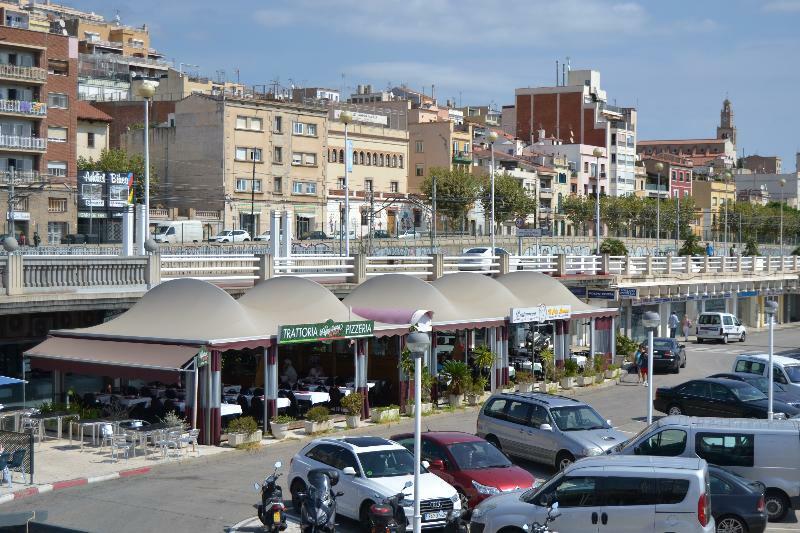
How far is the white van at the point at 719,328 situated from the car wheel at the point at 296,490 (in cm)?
3887

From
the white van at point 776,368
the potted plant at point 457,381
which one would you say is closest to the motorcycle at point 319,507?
the potted plant at point 457,381

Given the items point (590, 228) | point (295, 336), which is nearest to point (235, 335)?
point (295, 336)

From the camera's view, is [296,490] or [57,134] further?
[57,134]

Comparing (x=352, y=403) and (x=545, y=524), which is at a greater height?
(x=545, y=524)

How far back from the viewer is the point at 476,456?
2022cm

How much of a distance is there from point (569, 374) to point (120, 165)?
55876 mm

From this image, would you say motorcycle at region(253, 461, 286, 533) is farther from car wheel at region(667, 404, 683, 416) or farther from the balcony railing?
the balcony railing

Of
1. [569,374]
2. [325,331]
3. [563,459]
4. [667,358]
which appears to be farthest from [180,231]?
→ [563,459]

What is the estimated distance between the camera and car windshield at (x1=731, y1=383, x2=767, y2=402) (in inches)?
1152

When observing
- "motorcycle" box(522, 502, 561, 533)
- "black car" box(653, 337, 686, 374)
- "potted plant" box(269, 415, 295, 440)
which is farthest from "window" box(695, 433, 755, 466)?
"black car" box(653, 337, 686, 374)

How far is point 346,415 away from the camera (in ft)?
95.0

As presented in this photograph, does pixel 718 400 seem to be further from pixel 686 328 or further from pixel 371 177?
pixel 371 177

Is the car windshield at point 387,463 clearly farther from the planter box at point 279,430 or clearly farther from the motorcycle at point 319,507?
the planter box at point 279,430

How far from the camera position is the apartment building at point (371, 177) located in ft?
330
